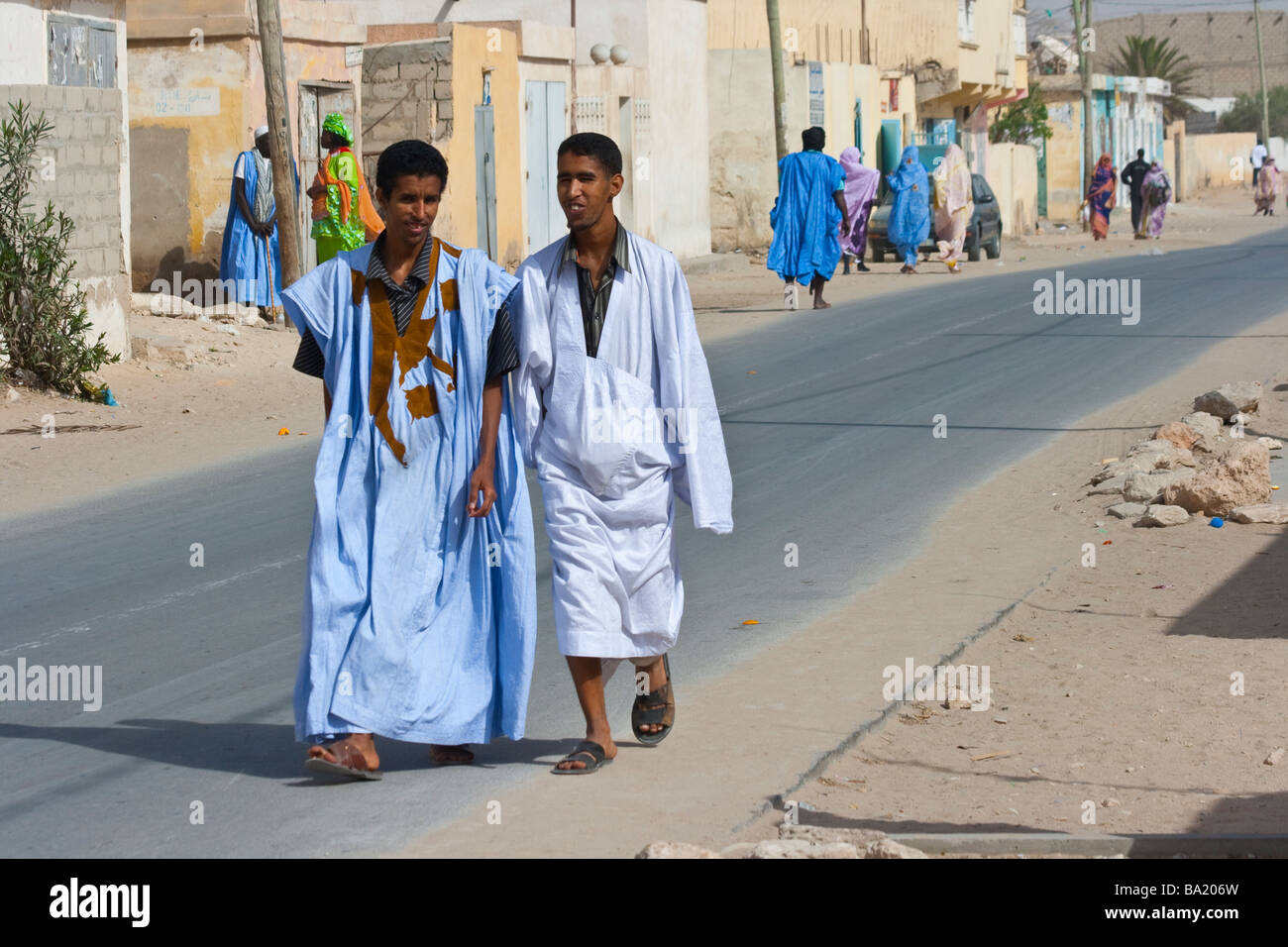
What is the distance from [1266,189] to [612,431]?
4919cm

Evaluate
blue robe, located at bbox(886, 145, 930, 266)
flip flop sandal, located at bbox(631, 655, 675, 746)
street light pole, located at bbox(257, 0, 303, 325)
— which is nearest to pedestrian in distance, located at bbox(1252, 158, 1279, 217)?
blue robe, located at bbox(886, 145, 930, 266)

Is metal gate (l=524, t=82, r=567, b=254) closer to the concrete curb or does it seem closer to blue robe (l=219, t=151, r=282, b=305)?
blue robe (l=219, t=151, r=282, b=305)

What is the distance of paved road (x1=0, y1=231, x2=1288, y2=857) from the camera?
15.3ft

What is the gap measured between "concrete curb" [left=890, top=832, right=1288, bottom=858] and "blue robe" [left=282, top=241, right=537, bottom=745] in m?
1.31

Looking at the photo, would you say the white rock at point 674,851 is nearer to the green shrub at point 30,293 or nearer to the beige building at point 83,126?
the green shrub at point 30,293

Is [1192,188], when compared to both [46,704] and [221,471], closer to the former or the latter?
[221,471]

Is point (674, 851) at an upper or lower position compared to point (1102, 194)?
lower

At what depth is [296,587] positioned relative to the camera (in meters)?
7.45

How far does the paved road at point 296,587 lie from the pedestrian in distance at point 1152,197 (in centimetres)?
2067

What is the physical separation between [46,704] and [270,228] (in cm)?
1227

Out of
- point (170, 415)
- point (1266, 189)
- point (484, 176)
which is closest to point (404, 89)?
point (484, 176)

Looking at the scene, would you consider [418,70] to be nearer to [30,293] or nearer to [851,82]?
[30,293]

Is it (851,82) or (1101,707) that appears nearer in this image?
(1101,707)
